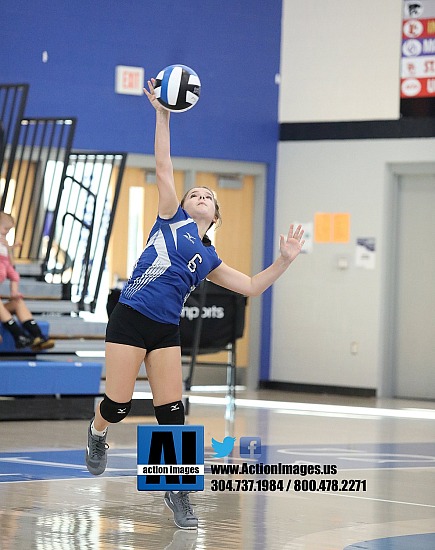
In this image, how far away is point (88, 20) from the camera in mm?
14250

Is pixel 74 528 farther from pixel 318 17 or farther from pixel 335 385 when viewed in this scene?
pixel 318 17

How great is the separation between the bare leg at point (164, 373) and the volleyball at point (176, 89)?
3.62 feet

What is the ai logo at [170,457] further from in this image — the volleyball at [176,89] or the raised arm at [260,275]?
the volleyball at [176,89]

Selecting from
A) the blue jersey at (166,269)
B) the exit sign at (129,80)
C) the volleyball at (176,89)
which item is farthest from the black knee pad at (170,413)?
the exit sign at (129,80)

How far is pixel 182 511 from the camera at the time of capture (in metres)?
5.70

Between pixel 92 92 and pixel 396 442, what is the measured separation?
6137 millimetres

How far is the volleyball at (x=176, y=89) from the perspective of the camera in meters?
5.85

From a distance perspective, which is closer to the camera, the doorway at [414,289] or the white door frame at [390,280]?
the doorway at [414,289]

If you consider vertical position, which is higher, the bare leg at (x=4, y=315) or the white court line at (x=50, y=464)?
the bare leg at (x=4, y=315)

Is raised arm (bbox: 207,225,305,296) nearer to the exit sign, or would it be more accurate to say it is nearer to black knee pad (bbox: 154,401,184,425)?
black knee pad (bbox: 154,401,184,425)

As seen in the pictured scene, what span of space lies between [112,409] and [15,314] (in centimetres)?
553

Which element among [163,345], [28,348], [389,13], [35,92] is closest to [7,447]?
[28,348]

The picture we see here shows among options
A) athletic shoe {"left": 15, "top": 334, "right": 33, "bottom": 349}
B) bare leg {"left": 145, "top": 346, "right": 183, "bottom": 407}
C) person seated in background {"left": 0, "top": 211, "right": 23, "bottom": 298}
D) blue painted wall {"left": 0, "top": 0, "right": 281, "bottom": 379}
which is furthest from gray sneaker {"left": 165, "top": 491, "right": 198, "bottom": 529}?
blue painted wall {"left": 0, "top": 0, "right": 281, "bottom": 379}

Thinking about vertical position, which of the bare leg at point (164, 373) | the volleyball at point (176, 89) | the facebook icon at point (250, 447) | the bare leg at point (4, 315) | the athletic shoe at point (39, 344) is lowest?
the facebook icon at point (250, 447)
